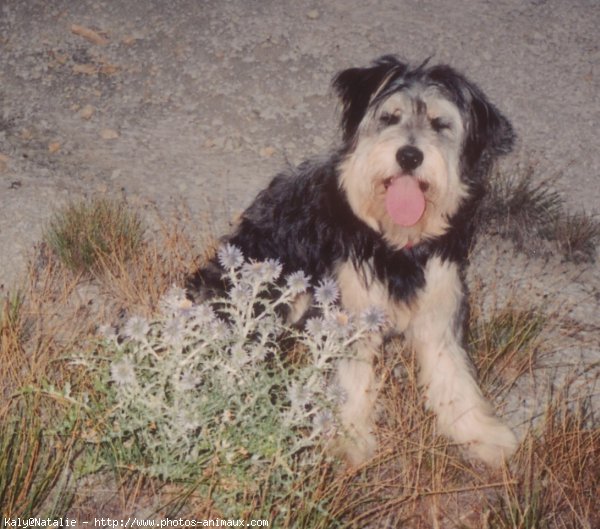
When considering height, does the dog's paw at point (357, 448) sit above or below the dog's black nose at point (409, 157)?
below

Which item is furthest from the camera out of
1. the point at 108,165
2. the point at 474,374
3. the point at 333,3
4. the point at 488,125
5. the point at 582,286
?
the point at 333,3

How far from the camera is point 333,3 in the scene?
740 centimetres

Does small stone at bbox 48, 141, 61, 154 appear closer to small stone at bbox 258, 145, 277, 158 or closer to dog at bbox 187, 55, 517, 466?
small stone at bbox 258, 145, 277, 158

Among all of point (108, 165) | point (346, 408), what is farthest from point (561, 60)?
point (346, 408)

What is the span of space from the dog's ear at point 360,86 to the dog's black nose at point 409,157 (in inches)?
14.1

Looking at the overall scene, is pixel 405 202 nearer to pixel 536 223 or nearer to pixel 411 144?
pixel 411 144

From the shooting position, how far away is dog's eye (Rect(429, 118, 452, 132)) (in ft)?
9.78

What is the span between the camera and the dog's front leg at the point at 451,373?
3.29 meters

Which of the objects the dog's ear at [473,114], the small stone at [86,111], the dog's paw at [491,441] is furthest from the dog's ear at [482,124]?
the small stone at [86,111]

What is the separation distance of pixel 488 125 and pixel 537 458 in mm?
1429

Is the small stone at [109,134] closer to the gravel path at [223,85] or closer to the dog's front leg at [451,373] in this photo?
the gravel path at [223,85]

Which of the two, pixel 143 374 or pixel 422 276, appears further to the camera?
pixel 422 276

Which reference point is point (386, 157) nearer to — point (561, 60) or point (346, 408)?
point (346, 408)

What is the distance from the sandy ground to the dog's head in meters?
1.58
